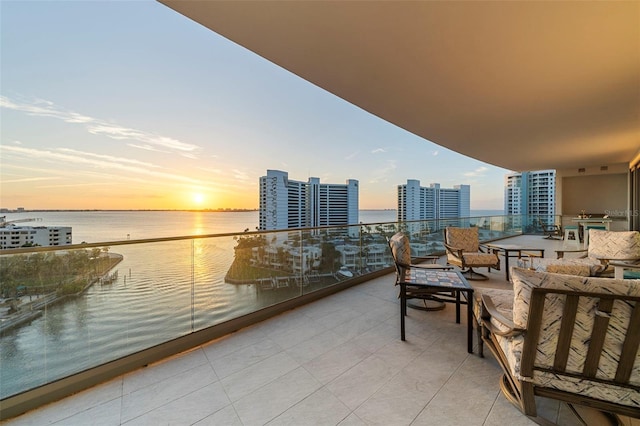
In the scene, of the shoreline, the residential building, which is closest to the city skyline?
the residential building

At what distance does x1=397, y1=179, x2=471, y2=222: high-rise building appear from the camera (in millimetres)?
15286

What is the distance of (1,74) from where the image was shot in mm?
3883

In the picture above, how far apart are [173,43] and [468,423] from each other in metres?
7.34

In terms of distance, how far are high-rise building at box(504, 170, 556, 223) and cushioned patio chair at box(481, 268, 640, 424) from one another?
15834 mm

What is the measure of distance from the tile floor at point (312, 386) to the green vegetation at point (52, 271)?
872 millimetres

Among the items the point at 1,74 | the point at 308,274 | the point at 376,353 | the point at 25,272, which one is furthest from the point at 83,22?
the point at 376,353

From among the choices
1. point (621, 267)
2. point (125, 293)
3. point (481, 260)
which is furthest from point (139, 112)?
point (621, 267)

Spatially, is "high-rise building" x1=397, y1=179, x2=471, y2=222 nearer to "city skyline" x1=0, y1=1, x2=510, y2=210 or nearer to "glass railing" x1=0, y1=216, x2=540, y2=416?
"city skyline" x1=0, y1=1, x2=510, y2=210

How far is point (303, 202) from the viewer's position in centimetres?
1062

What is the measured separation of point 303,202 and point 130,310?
28.0 feet

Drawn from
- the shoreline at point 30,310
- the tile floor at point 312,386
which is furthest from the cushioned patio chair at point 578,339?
the shoreline at point 30,310

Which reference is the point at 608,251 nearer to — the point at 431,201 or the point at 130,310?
the point at 130,310

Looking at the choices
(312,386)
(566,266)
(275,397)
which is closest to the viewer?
(275,397)

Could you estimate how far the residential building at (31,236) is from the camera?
74.1 inches
